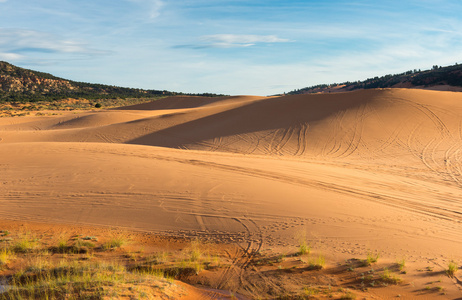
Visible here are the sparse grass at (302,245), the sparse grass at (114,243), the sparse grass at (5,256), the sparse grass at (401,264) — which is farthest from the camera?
the sparse grass at (114,243)

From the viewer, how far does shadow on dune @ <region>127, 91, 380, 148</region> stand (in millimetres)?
26344

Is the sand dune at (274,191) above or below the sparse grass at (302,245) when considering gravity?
above

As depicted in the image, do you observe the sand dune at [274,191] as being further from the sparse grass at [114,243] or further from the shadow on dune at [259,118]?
the shadow on dune at [259,118]

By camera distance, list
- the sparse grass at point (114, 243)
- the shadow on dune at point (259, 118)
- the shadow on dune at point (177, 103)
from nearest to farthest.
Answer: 1. the sparse grass at point (114, 243)
2. the shadow on dune at point (259, 118)
3. the shadow on dune at point (177, 103)

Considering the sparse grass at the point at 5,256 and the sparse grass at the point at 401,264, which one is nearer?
the sparse grass at the point at 401,264

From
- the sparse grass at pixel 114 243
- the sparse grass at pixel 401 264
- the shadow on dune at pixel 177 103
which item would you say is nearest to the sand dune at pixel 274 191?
the sparse grass at pixel 401 264

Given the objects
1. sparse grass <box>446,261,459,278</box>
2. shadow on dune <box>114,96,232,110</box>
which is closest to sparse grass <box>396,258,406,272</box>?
sparse grass <box>446,261,459,278</box>

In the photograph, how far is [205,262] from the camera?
6.71m

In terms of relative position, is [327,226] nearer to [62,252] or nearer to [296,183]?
[296,183]

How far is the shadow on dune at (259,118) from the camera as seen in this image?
26.3m

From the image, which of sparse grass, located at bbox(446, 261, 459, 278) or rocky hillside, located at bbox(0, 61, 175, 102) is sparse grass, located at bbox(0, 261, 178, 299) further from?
rocky hillside, located at bbox(0, 61, 175, 102)

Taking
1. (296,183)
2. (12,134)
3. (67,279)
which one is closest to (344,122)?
(296,183)

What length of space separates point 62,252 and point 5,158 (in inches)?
330

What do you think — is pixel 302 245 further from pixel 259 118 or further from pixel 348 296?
pixel 259 118
